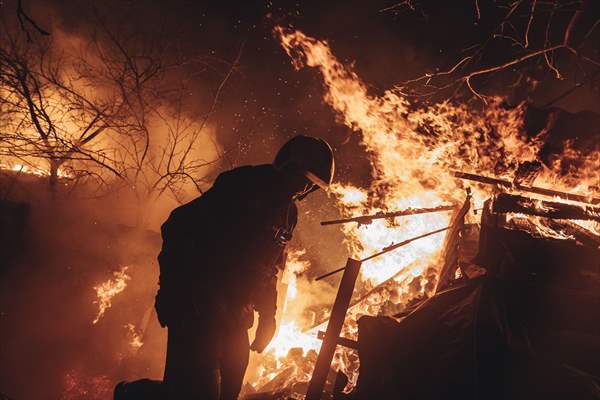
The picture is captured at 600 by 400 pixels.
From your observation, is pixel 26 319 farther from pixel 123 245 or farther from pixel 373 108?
pixel 373 108

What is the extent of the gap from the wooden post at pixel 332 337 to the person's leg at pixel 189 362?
132 cm

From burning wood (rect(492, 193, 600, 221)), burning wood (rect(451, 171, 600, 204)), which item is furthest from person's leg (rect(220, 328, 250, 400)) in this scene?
burning wood (rect(451, 171, 600, 204))

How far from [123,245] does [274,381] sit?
26.2 ft

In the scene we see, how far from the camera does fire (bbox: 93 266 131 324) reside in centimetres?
1094

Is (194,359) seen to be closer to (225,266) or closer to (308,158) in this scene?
(225,266)

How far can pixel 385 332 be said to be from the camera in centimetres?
359

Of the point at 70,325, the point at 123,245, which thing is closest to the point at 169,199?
the point at 123,245

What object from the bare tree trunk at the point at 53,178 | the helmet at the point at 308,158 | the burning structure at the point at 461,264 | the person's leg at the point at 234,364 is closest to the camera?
the burning structure at the point at 461,264

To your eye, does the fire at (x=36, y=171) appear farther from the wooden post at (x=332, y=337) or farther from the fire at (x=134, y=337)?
the wooden post at (x=332, y=337)

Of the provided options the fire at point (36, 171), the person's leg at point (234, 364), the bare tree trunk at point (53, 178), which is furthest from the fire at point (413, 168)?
the fire at point (36, 171)

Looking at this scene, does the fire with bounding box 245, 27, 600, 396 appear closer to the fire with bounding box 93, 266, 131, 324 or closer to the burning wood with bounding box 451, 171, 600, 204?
the burning wood with bounding box 451, 171, 600, 204

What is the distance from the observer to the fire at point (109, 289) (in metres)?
10.9

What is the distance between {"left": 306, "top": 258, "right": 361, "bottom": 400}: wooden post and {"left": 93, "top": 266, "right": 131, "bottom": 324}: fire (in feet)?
32.4

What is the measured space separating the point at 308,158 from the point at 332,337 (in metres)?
2.34
